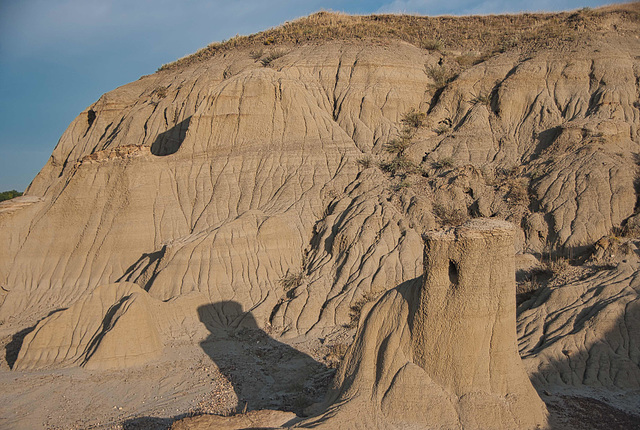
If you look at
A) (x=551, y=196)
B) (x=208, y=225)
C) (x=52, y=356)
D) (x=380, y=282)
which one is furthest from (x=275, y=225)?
(x=551, y=196)

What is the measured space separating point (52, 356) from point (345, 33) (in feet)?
81.4

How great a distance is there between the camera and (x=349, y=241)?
69.0 ft

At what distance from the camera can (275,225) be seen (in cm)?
2209

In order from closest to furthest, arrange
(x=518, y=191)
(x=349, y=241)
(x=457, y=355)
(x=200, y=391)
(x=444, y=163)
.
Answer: (x=457, y=355) → (x=200, y=391) → (x=349, y=241) → (x=518, y=191) → (x=444, y=163)

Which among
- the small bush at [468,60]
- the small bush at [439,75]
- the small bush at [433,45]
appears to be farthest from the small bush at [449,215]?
the small bush at [433,45]

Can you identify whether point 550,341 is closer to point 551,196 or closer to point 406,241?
point 406,241

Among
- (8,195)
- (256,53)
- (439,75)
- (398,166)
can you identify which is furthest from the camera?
(8,195)

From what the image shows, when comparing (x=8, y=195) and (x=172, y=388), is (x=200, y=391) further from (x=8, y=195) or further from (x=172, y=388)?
(x=8, y=195)

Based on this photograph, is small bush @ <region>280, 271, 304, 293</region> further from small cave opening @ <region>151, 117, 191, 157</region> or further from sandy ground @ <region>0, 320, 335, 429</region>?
small cave opening @ <region>151, 117, 191, 157</region>

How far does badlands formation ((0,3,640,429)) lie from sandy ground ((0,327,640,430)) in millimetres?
81

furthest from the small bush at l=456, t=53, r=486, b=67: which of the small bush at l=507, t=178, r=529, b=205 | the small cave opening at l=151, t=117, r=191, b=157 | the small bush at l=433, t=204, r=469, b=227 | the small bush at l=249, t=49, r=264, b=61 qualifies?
the small cave opening at l=151, t=117, r=191, b=157

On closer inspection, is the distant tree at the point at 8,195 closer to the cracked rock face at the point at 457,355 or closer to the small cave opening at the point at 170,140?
the small cave opening at the point at 170,140

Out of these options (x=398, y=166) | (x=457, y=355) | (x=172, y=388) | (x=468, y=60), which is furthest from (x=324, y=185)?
(x=457, y=355)

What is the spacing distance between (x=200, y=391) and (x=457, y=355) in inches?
279
